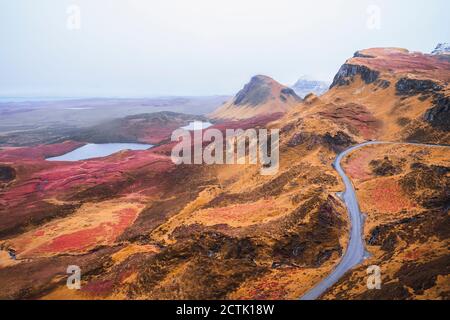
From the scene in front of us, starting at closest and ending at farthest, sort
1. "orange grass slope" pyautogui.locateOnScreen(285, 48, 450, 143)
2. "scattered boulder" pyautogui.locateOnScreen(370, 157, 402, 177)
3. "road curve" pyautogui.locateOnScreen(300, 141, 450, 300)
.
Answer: "road curve" pyautogui.locateOnScreen(300, 141, 450, 300), "scattered boulder" pyautogui.locateOnScreen(370, 157, 402, 177), "orange grass slope" pyautogui.locateOnScreen(285, 48, 450, 143)

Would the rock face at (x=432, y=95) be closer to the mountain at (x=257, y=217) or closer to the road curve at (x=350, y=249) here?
the mountain at (x=257, y=217)

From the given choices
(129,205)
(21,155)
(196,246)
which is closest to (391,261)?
(196,246)

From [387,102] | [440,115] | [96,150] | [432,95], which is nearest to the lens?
[440,115]

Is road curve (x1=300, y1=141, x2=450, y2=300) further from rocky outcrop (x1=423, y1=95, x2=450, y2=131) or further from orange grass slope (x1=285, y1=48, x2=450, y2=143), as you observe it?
rocky outcrop (x1=423, y1=95, x2=450, y2=131)

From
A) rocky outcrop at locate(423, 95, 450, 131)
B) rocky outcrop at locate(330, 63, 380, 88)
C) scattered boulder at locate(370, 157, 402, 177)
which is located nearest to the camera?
scattered boulder at locate(370, 157, 402, 177)

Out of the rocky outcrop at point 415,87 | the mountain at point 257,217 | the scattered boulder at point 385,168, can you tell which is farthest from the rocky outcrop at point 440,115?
the scattered boulder at point 385,168

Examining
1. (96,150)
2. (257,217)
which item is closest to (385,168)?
(257,217)

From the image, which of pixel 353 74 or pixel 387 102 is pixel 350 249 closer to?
pixel 387 102

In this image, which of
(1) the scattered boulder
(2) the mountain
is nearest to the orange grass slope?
(2) the mountain
